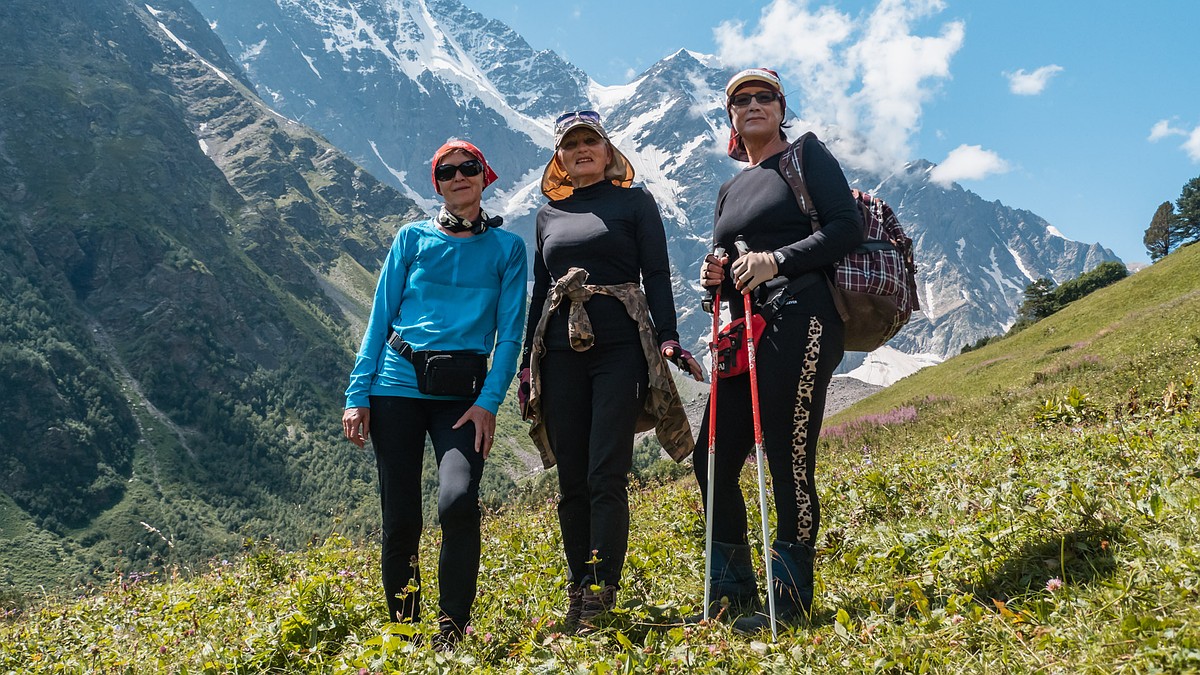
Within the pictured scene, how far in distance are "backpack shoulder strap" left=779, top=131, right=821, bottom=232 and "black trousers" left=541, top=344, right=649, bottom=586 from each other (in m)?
1.32

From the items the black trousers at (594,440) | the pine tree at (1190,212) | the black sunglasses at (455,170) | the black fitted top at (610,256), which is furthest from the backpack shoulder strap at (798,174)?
the pine tree at (1190,212)

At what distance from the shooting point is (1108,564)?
3340mm

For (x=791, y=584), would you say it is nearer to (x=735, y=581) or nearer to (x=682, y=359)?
(x=735, y=581)

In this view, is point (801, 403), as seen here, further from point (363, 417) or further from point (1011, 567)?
point (363, 417)

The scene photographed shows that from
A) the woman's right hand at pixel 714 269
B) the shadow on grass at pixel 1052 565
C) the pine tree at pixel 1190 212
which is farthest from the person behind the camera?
the pine tree at pixel 1190 212

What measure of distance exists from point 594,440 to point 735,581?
47.5 inches

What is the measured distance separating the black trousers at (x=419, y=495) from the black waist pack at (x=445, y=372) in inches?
6.2

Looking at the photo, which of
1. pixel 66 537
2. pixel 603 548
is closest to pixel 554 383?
pixel 603 548

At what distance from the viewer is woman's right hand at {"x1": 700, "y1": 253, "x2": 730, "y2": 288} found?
457cm

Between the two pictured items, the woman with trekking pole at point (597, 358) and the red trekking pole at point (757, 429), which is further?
the woman with trekking pole at point (597, 358)

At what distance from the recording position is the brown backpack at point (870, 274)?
4203 mm

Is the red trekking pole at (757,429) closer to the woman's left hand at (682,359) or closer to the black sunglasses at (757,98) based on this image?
the woman's left hand at (682,359)

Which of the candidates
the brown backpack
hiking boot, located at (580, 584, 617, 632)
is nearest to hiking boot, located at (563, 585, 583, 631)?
hiking boot, located at (580, 584, 617, 632)

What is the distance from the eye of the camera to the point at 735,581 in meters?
4.43
